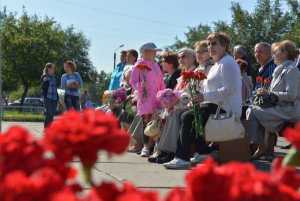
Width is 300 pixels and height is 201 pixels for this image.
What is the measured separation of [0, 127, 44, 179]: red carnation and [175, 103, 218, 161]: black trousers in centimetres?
645

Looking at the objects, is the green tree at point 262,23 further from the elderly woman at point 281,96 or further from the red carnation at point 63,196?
the red carnation at point 63,196

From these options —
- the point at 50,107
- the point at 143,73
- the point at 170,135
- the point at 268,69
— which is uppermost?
the point at 268,69

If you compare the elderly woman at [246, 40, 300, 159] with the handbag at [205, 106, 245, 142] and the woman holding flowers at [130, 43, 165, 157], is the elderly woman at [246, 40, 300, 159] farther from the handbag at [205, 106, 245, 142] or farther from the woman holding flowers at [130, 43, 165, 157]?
the woman holding flowers at [130, 43, 165, 157]

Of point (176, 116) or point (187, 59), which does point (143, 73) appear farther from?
point (176, 116)

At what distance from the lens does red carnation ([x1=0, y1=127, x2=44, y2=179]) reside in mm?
1379

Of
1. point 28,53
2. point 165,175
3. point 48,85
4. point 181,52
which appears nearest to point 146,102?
point 181,52

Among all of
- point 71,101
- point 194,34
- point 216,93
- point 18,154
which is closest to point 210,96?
point 216,93

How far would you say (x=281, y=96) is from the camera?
27.0 ft

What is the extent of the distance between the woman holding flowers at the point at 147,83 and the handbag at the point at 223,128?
1.85 m

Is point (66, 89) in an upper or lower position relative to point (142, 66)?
lower

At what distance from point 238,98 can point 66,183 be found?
6.35 meters

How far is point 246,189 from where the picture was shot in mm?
1208

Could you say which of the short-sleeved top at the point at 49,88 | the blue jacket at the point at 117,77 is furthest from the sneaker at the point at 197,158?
the short-sleeved top at the point at 49,88

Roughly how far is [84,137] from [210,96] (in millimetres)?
6284
